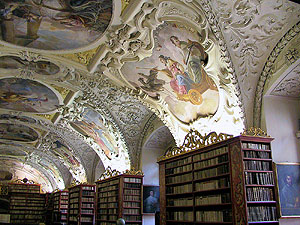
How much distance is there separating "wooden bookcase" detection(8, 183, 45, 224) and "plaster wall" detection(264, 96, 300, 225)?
918 inches

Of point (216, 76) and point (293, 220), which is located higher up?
point (216, 76)

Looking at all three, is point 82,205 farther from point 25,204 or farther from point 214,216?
point 25,204

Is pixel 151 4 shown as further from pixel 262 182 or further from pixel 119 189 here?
pixel 119 189

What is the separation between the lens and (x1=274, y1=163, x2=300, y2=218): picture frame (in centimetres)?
660

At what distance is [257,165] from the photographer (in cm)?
681

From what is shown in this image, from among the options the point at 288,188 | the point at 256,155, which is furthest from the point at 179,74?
the point at 288,188

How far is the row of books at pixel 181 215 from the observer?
27.1 ft

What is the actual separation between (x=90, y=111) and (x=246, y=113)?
7225mm

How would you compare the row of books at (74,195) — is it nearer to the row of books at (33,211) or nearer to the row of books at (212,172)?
the row of books at (33,211)

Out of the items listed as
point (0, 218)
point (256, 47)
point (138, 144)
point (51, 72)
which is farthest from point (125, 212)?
point (0, 218)

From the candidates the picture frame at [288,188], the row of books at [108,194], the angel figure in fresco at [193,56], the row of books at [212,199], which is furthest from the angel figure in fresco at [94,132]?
the picture frame at [288,188]

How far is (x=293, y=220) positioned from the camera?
661 centimetres

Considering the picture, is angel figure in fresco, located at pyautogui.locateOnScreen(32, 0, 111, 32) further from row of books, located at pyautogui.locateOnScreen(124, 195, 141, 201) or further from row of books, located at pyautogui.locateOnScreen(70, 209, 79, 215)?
row of books, located at pyautogui.locateOnScreen(70, 209, 79, 215)

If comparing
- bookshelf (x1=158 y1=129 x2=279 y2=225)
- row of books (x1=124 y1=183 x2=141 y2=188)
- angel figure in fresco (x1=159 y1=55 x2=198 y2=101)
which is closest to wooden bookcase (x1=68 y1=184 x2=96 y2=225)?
row of books (x1=124 y1=183 x2=141 y2=188)
